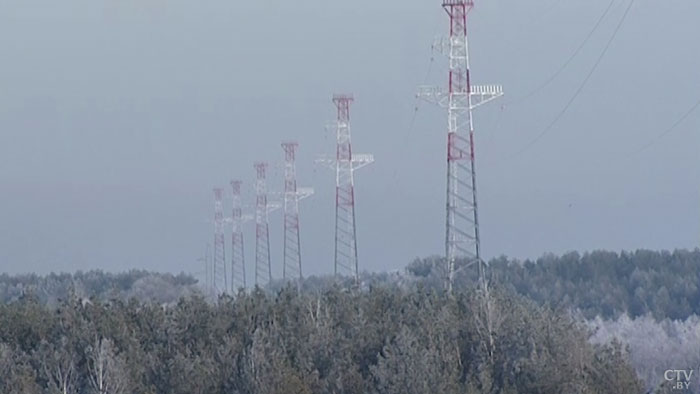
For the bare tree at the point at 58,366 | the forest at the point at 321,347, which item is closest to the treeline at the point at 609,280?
the forest at the point at 321,347

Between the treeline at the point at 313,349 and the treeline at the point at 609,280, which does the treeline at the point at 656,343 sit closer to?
the treeline at the point at 313,349

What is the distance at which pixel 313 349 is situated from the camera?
126ft

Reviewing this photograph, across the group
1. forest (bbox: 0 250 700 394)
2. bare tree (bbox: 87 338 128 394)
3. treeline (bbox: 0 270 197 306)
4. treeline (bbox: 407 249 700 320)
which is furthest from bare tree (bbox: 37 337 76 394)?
treeline (bbox: 0 270 197 306)

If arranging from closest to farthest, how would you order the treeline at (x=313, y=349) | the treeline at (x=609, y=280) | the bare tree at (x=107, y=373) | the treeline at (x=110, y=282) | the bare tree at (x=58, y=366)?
the bare tree at (x=107, y=373) < the treeline at (x=313, y=349) < the bare tree at (x=58, y=366) < the treeline at (x=609, y=280) < the treeline at (x=110, y=282)

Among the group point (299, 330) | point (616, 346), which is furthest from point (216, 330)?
point (616, 346)

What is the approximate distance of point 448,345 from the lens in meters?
37.4

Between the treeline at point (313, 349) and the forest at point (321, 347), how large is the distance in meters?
0.04

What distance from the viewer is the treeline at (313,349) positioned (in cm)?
3575

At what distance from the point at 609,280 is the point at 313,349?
41.8m

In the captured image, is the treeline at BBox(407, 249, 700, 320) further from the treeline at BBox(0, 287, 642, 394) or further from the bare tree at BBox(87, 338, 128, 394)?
the bare tree at BBox(87, 338, 128, 394)

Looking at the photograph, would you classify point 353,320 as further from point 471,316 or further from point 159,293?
point 159,293

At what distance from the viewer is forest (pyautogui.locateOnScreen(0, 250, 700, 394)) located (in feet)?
117

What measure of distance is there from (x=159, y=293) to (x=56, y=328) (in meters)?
Result: 45.5

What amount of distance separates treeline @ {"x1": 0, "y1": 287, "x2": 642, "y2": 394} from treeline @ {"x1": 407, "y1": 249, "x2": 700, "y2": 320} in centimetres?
2263
